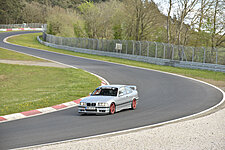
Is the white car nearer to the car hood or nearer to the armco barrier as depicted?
the car hood

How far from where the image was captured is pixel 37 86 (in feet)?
75.7

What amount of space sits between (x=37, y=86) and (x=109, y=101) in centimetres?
1096

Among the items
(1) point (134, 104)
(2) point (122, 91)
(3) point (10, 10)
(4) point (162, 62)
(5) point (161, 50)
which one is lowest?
(1) point (134, 104)

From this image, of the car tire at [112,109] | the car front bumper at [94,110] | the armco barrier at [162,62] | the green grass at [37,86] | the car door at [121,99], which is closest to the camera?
the car front bumper at [94,110]

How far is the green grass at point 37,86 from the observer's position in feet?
53.5

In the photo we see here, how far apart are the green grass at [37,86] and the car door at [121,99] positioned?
357 centimetres

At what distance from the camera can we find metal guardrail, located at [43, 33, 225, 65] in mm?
34062

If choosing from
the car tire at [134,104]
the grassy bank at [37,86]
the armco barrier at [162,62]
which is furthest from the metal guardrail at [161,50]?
the car tire at [134,104]

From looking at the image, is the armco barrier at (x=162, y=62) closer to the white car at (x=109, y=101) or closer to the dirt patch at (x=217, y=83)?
the dirt patch at (x=217, y=83)

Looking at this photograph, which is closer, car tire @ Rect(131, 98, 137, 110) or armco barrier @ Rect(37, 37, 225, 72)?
car tire @ Rect(131, 98, 137, 110)

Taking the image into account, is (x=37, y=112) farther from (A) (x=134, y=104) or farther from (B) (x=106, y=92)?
(A) (x=134, y=104)

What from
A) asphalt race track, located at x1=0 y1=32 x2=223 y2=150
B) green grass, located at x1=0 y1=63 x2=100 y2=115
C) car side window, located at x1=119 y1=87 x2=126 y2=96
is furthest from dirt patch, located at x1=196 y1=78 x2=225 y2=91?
car side window, located at x1=119 y1=87 x2=126 y2=96

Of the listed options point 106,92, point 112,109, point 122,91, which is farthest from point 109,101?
point 122,91

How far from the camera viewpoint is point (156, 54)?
42094mm
